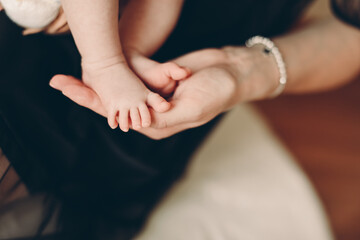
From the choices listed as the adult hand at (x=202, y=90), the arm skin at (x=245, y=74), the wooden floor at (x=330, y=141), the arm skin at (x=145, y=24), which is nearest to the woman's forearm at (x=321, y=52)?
the arm skin at (x=245, y=74)

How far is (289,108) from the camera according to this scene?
1436 millimetres

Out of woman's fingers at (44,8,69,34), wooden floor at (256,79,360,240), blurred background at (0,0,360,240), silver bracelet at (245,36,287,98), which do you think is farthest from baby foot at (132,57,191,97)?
wooden floor at (256,79,360,240)

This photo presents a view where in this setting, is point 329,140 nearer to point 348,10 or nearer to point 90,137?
point 348,10

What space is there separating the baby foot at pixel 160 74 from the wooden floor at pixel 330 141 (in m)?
0.89

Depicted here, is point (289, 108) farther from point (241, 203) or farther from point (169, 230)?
point (169, 230)

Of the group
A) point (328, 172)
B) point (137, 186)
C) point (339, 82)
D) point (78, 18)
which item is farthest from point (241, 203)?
point (328, 172)

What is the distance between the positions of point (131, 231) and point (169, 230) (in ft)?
0.23

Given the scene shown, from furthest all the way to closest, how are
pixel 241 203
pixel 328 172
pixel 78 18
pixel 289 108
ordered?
pixel 289 108 → pixel 328 172 → pixel 241 203 → pixel 78 18

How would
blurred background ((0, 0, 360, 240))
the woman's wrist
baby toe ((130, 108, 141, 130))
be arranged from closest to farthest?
baby toe ((130, 108, 141, 130)) → the woman's wrist → blurred background ((0, 0, 360, 240))

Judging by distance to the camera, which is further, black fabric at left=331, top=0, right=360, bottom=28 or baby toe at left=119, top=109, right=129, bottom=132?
black fabric at left=331, top=0, right=360, bottom=28

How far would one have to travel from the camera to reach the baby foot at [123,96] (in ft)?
1.55

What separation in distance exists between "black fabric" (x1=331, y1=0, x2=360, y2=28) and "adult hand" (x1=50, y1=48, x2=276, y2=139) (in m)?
0.27

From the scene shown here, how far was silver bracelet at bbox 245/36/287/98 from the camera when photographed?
688 millimetres

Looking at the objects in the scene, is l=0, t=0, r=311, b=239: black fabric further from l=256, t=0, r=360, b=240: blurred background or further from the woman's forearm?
l=256, t=0, r=360, b=240: blurred background
